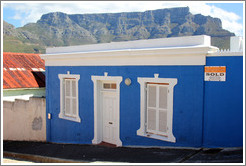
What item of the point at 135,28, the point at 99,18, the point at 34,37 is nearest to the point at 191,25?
the point at 135,28

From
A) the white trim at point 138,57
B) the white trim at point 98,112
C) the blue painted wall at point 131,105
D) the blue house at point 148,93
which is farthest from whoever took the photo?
the white trim at point 98,112

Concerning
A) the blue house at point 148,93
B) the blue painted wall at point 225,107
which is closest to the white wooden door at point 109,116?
the blue house at point 148,93

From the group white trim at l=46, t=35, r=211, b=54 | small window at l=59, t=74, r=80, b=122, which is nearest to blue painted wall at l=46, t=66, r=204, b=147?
small window at l=59, t=74, r=80, b=122

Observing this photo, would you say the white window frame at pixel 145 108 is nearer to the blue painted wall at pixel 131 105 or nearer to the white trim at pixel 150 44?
the blue painted wall at pixel 131 105

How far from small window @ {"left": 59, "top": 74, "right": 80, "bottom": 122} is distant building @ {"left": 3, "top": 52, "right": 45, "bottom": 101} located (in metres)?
3.12

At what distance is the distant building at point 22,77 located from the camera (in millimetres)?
12398

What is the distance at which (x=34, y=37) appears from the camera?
74.5 meters

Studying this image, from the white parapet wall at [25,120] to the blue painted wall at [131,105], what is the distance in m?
0.47

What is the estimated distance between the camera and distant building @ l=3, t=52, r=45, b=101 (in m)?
12.4

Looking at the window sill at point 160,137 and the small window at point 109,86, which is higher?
the small window at point 109,86

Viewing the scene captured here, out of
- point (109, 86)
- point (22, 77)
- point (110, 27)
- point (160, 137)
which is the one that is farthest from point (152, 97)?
point (110, 27)

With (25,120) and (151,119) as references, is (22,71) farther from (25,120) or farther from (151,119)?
(151,119)

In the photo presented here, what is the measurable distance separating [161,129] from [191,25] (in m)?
76.3

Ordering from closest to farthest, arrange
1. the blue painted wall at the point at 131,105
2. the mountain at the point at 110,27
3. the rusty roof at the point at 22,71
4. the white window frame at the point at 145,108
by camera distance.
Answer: the blue painted wall at the point at 131,105 < the white window frame at the point at 145,108 < the rusty roof at the point at 22,71 < the mountain at the point at 110,27
